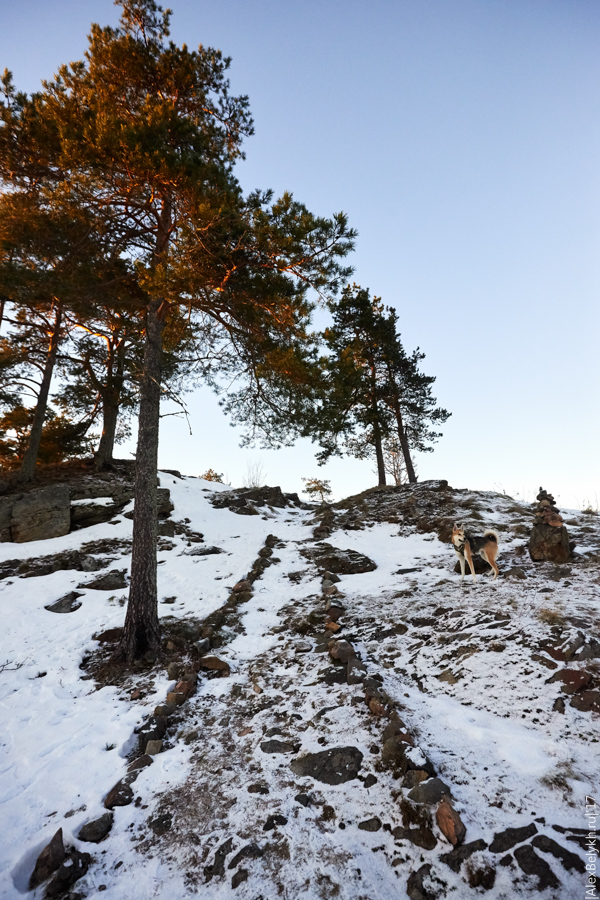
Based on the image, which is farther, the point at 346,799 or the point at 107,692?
the point at 107,692

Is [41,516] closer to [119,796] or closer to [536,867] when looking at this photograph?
[119,796]

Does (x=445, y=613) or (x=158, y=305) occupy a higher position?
(x=158, y=305)

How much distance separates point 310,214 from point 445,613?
7.48 metres

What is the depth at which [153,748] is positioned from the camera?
12.3 ft

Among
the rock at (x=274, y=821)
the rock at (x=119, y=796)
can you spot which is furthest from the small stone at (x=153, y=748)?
the rock at (x=274, y=821)

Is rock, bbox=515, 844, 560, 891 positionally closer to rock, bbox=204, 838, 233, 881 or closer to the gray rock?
the gray rock

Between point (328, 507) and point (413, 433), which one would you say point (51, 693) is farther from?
point (413, 433)

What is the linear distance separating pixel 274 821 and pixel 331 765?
26.8 inches

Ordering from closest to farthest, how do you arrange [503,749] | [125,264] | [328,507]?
1. [503,749]
2. [125,264]
3. [328,507]

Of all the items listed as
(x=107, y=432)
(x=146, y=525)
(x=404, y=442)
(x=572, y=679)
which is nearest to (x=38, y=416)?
Answer: (x=107, y=432)

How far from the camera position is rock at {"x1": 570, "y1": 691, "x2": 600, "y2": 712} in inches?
124

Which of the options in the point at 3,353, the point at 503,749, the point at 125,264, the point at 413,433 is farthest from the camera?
the point at 413,433

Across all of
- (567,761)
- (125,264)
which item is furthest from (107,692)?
(125,264)

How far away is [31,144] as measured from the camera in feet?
22.9
